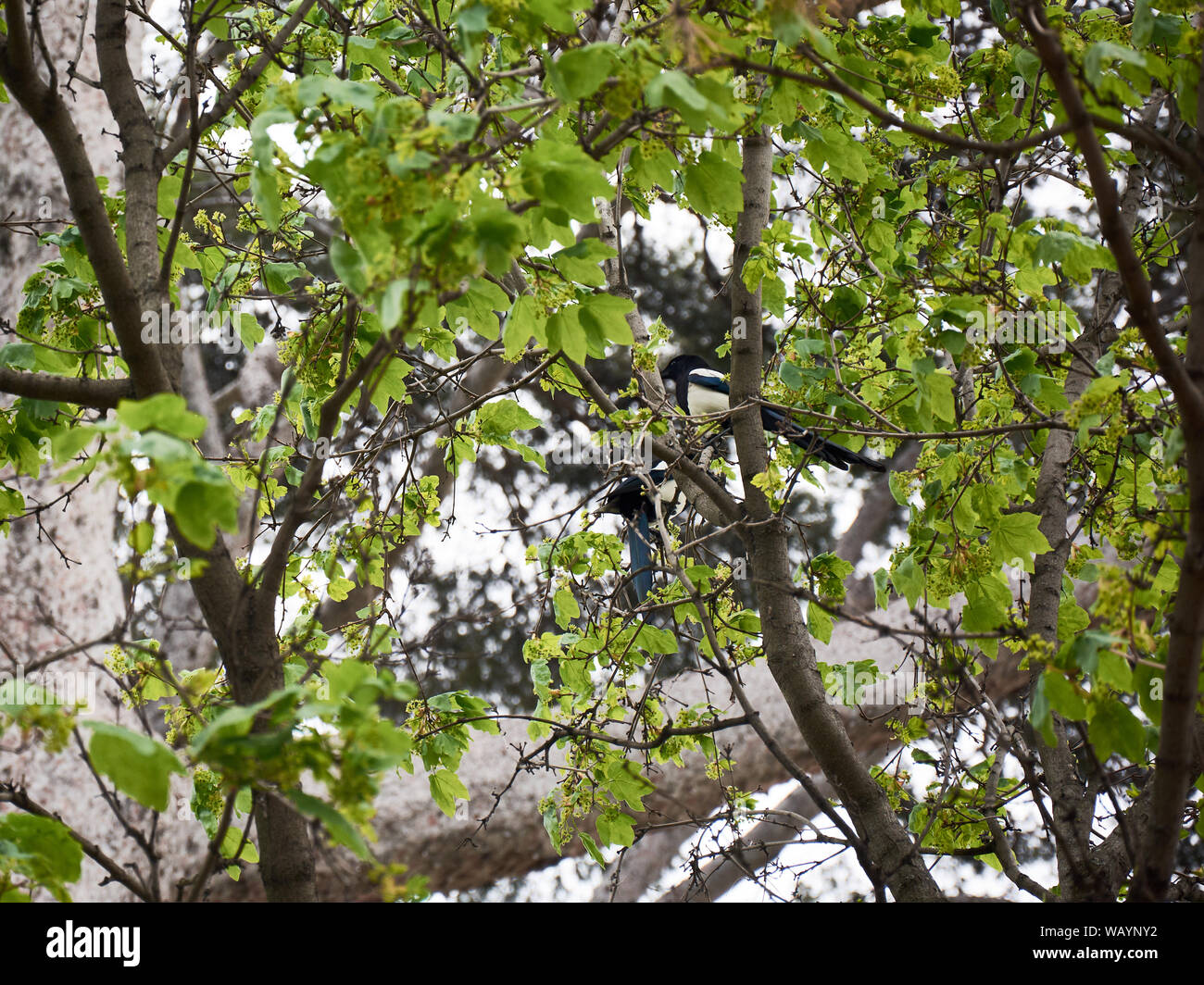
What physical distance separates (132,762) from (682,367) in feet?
12.8

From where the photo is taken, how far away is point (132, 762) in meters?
1.21

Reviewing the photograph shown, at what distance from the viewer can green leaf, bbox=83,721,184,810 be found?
3.93ft

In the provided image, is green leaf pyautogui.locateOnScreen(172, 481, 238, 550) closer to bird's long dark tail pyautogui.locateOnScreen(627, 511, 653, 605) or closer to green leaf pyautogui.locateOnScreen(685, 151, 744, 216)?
green leaf pyautogui.locateOnScreen(685, 151, 744, 216)

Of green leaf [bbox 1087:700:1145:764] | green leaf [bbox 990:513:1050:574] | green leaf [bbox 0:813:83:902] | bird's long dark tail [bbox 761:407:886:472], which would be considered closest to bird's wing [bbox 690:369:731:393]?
bird's long dark tail [bbox 761:407:886:472]

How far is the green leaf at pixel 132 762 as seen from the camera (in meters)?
1.20

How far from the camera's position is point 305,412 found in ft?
8.96

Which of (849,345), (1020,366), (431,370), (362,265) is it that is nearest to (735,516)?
(849,345)

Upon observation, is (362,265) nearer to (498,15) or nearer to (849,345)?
(498,15)

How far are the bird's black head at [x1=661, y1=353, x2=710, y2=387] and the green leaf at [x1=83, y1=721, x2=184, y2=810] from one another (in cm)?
382

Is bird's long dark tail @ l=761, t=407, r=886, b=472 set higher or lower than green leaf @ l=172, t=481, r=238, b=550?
higher

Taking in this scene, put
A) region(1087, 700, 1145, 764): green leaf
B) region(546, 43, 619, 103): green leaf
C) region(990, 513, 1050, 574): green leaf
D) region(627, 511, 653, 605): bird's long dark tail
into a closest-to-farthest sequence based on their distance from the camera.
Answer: region(546, 43, 619, 103): green leaf
region(1087, 700, 1145, 764): green leaf
region(990, 513, 1050, 574): green leaf
region(627, 511, 653, 605): bird's long dark tail

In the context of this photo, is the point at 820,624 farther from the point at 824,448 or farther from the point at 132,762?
the point at 132,762

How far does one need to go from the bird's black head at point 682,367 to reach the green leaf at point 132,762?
3824 millimetres

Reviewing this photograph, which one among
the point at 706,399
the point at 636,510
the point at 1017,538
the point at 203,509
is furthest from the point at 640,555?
the point at 203,509
